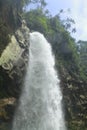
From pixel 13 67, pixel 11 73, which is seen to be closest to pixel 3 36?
pixel 13 67

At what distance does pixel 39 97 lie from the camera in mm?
29312

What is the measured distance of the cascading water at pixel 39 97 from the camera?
1096 inches

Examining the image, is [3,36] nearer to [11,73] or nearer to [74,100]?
[11,73]

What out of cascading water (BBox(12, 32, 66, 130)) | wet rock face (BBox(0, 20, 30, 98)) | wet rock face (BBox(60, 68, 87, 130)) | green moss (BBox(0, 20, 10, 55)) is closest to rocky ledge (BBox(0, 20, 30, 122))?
wet rock face (BBox(0, 20, 30, 98))

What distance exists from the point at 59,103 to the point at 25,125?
4.11 metres

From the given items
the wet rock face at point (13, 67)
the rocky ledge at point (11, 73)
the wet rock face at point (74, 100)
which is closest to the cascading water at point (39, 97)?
the rocky ledge at point (11, 73)

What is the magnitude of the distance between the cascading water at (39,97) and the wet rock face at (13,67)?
952mm

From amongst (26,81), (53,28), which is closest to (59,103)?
(26,81)

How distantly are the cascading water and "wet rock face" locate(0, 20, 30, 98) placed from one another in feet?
3.12

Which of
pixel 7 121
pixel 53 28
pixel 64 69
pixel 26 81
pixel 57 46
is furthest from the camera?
pixel 53 28

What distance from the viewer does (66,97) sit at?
34.8 metres

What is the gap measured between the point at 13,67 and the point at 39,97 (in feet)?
11.1

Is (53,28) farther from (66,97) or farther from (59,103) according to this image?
(59,103)

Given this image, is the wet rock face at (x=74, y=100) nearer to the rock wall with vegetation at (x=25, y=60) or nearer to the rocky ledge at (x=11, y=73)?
the rock wall with vegetation at (x=25, y=60)
